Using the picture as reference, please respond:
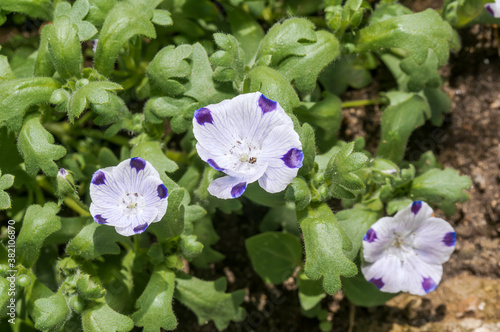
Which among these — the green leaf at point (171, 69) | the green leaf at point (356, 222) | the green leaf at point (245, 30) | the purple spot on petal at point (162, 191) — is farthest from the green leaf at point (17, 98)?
the green leaf at point (356, 222)

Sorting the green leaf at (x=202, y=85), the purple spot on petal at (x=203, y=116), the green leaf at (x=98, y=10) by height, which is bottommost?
the green leaf at (x=202, y=85)

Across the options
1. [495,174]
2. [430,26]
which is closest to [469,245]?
[495,174]

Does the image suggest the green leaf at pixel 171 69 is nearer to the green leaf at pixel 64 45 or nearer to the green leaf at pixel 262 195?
the green leaf at pixel 64 45

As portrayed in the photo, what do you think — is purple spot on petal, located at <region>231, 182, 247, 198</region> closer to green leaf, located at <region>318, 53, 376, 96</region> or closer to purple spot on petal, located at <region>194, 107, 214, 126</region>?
purple spot on petal, located at <region>194, 107, 214, 126</region>

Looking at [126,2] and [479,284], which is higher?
[126,2]

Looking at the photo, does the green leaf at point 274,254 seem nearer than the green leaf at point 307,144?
No

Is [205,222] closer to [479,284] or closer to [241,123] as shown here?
[241,123]

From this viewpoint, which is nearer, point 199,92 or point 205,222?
point 199,92
